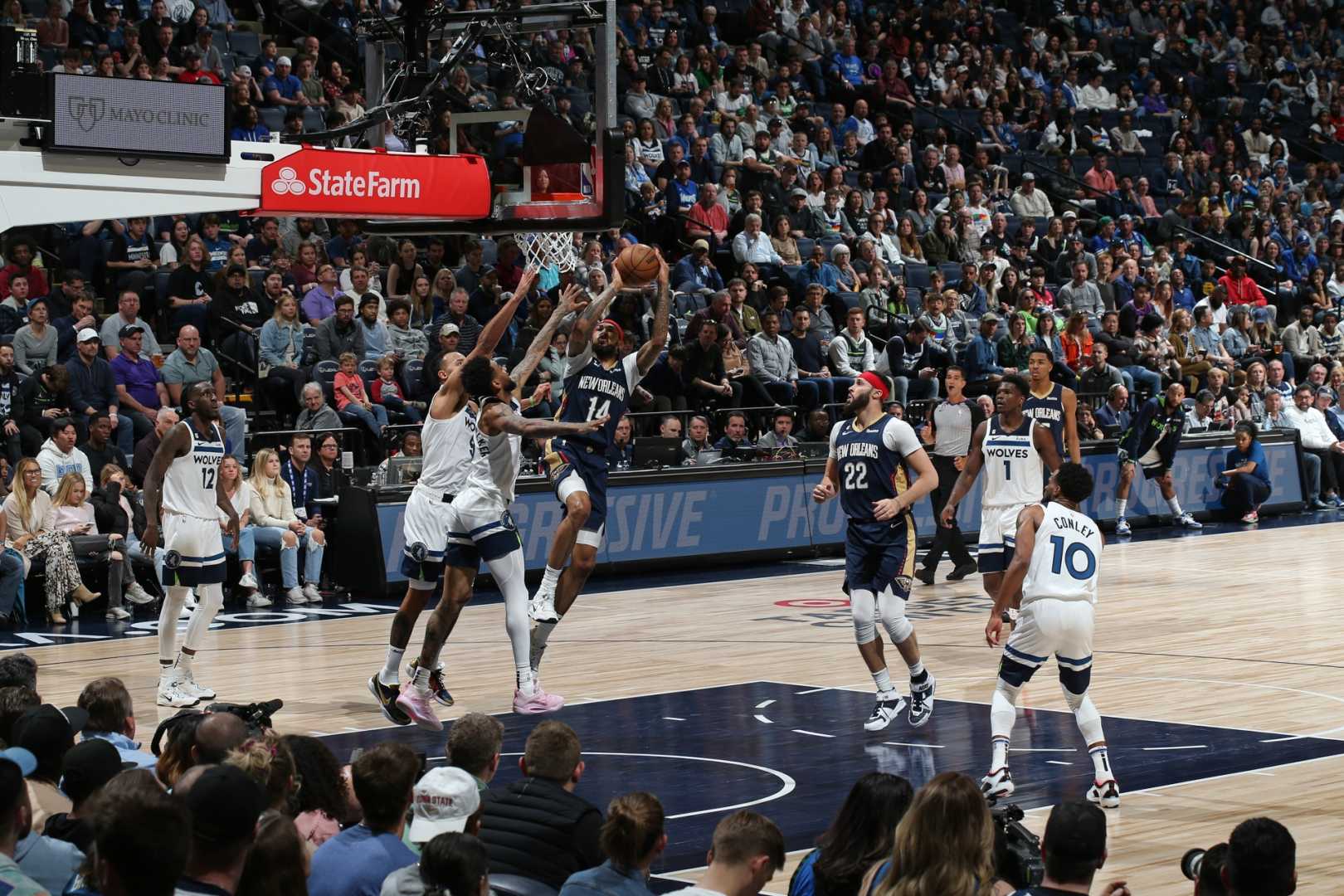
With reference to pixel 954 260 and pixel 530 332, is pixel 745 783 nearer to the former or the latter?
pixel 530 332

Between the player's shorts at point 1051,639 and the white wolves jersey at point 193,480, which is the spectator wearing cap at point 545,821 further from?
the white wolves jersey at point 193,480

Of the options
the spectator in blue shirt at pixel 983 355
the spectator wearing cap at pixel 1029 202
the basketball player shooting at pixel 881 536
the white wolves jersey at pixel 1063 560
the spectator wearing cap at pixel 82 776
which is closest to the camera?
the spectator wearing cap at pixel 82 776

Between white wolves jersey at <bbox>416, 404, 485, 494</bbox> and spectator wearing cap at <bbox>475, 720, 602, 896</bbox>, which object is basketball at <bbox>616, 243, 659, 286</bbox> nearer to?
white wolves jersey at <bbox>416, 404, 485, 494</bbox>

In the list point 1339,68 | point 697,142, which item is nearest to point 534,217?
point 697,142

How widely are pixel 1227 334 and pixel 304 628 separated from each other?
16562mm

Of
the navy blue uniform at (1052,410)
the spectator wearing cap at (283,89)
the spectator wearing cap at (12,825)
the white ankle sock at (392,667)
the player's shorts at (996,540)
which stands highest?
the spectator wearing cap at (283,89)

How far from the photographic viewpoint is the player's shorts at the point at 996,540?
41.9 feet

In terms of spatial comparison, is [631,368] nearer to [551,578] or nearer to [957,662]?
[551,578]

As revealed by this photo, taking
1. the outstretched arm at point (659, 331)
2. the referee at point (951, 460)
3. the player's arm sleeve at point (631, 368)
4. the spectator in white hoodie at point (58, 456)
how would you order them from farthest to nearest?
the referee at point (951, 460) < the spectator in white hoodie at point (58, 456) < the player's arm sleeve at point (631, 368) < the outstretched arm at point (659, 331)

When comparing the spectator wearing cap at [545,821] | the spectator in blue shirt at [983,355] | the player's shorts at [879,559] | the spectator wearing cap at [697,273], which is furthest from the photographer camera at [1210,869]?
the spectator in blue shirt at [983,355]

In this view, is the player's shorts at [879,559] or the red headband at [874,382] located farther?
the red headband at [874,382]

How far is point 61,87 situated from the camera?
29.0ft

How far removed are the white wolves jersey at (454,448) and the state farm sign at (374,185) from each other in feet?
4.06

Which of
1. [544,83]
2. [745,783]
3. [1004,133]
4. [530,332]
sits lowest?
[745,783]
